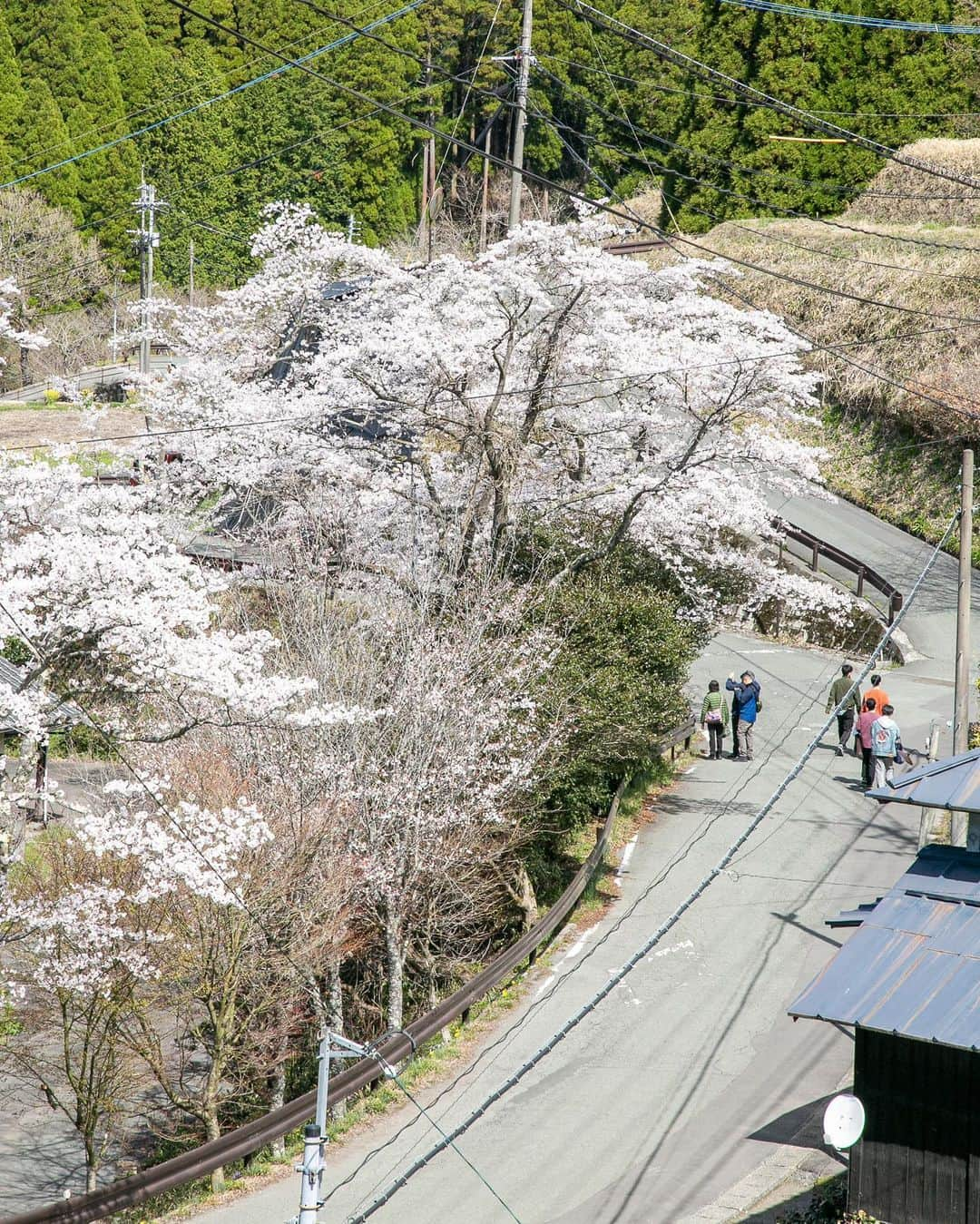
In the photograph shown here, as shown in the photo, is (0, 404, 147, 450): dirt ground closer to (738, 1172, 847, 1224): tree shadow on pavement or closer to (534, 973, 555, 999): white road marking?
(534, 973, 555, 999): white road marking

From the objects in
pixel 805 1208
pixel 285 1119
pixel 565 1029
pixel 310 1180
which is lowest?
pixel 285 1119

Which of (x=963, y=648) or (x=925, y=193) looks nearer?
(x=963, y=648)

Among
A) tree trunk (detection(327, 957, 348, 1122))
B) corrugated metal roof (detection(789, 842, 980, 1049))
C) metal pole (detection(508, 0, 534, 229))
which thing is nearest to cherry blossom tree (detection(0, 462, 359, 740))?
tree trunk (detection(327, 957, 348, 1122))

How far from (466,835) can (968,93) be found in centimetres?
3755

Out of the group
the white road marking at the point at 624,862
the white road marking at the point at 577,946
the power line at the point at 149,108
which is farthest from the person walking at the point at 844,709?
the power line at the point at 149,108

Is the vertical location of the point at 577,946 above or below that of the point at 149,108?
A: below

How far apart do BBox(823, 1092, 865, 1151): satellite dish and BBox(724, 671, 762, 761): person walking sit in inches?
494

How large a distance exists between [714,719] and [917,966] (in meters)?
12.2

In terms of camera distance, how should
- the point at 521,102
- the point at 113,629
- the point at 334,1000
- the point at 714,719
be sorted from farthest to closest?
the point at 521,102, the point at 714,719, the point at 334,1000, the point at 113,629

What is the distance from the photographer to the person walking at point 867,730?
18391 mm

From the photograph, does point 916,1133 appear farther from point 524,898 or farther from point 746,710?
point 746,710

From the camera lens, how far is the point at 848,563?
2816 cm


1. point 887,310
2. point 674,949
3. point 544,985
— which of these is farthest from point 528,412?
point 887,310

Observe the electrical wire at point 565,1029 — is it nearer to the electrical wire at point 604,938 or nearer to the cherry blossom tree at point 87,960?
the electrical wire at point 604,938
